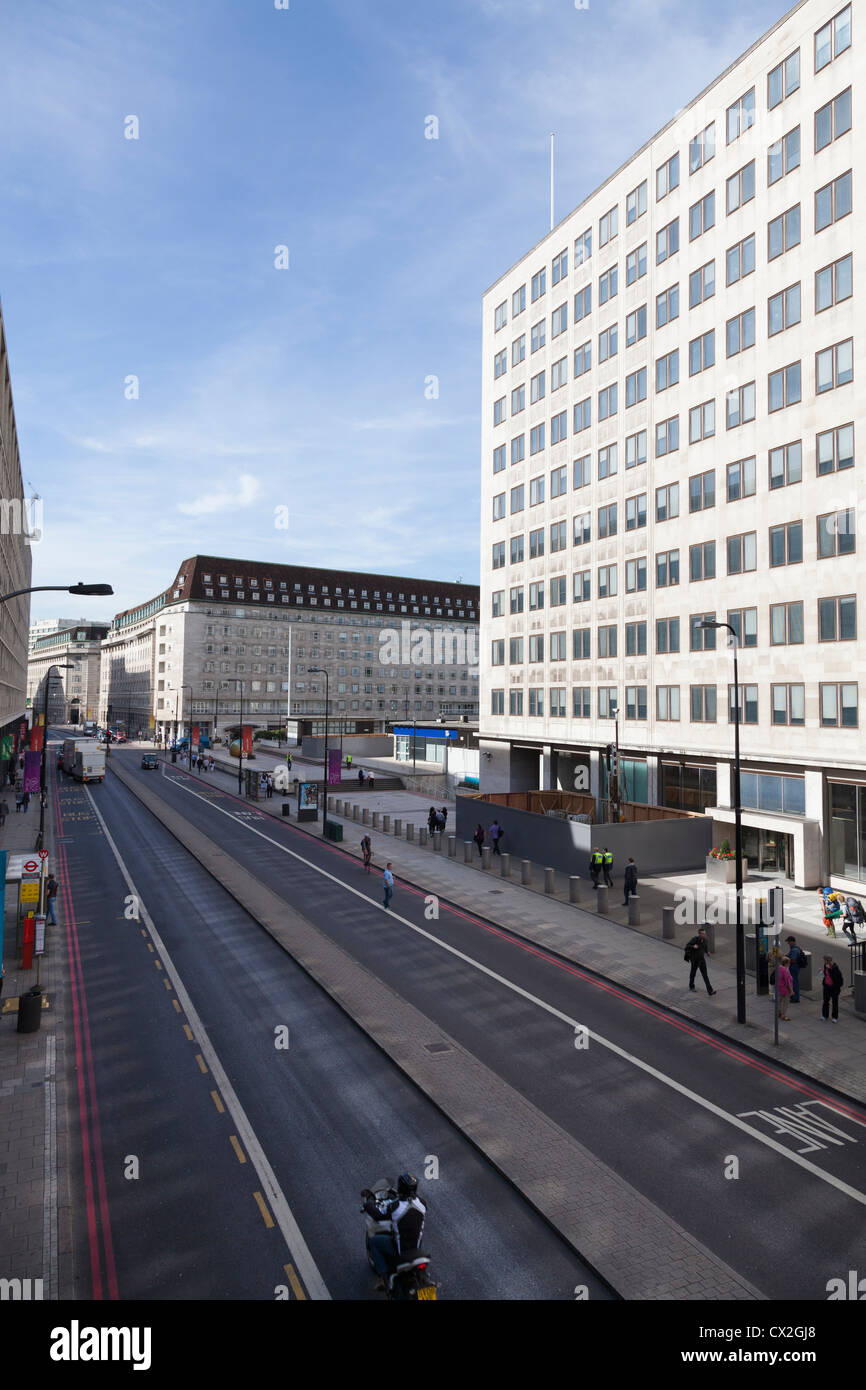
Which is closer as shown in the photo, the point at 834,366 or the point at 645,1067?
the point at 645,1067

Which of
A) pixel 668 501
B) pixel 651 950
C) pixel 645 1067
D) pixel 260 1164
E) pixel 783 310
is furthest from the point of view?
pixel 668 501

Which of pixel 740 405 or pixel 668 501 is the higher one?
pixel 740 405

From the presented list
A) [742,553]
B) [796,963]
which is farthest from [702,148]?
[796,963]

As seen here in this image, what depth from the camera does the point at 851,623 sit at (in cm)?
2805

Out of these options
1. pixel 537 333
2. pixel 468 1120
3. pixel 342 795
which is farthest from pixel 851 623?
pixel 342 795

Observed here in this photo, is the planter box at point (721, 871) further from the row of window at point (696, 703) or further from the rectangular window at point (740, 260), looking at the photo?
the rectangular window at point (740, 260)

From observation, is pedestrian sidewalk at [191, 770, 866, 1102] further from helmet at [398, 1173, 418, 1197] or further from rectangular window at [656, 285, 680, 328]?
rectangular window at [656, 285, 680, 328]

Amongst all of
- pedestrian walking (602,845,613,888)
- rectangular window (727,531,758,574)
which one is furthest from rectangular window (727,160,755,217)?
pedestrian walking (602,845,613,888)

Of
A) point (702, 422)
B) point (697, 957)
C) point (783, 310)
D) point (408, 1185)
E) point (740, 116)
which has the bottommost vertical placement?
point (697, 957)

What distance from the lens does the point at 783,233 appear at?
103 ft

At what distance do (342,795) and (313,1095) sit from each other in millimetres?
45907

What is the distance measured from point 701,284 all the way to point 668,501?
964cm

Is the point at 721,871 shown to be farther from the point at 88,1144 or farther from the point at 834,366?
the point at 88,1144

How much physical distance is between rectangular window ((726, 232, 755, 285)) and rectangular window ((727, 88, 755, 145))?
15.7ft
